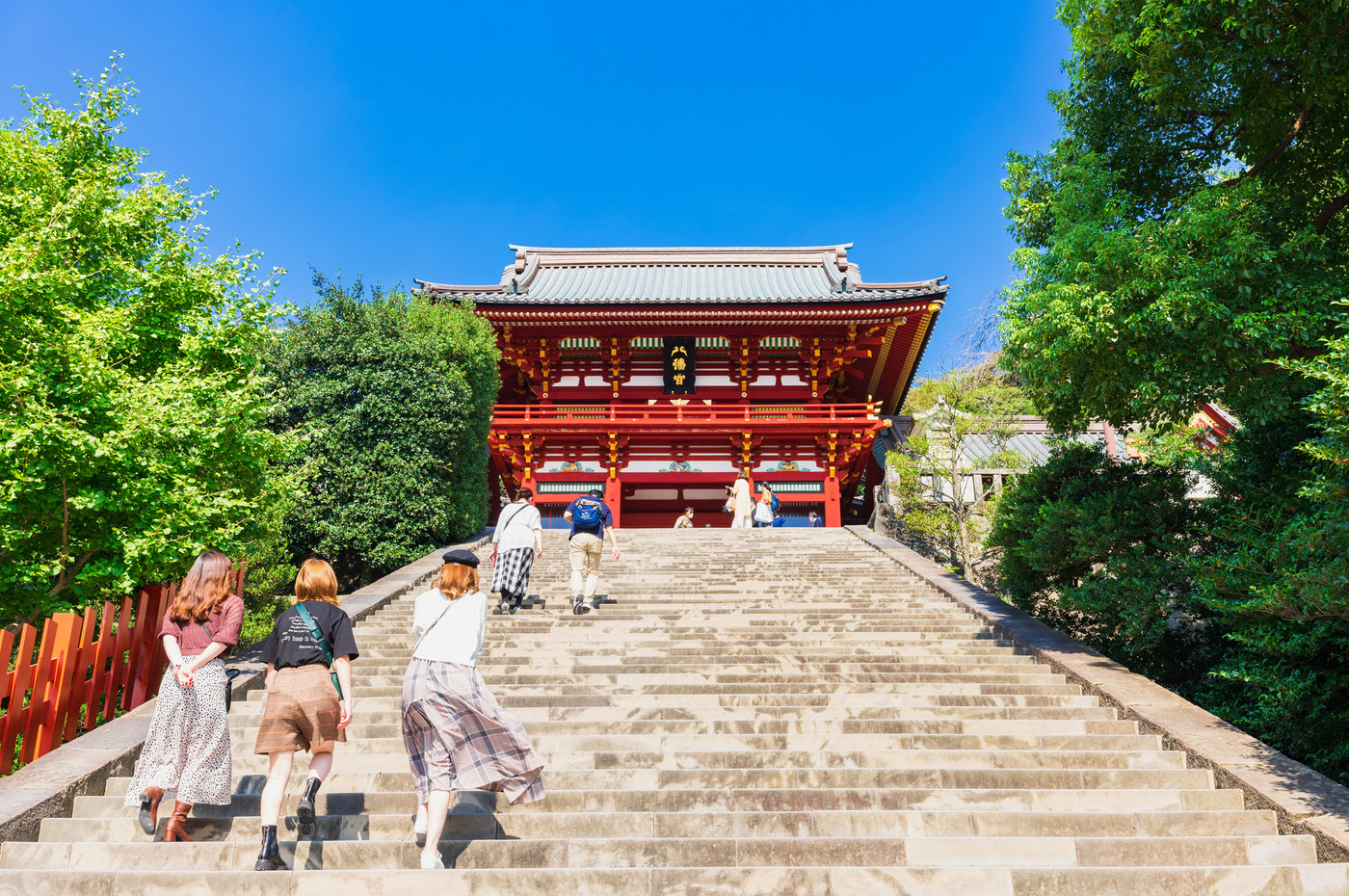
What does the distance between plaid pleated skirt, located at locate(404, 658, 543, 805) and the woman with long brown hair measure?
3.21 ft

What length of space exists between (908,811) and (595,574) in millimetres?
4510

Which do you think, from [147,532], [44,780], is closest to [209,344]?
[147,532]

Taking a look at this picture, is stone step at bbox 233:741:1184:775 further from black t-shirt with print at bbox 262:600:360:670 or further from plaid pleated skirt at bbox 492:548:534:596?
plaid pleated skirt at bbox 492:548:534:596

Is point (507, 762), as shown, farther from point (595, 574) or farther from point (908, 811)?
point (595, 574)

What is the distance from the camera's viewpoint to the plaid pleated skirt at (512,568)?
293 inches

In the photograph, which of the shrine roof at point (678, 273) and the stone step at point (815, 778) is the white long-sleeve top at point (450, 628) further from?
the shrine roof at point (678, 273)

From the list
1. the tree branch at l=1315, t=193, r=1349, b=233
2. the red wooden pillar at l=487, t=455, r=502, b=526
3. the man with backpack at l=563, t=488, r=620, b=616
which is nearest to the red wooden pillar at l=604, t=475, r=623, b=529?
the red wooden pillar at l=487, t=455, r=502, b=526

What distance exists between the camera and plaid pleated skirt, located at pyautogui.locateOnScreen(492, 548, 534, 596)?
7430 mm

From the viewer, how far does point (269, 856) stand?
3279mm

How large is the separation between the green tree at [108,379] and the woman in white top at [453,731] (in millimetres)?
3258

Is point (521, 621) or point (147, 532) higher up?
point (147, 532)

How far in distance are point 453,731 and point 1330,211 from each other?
793cm

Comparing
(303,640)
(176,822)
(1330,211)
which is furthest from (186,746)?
(1330,211)

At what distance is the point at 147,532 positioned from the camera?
5.51 m
